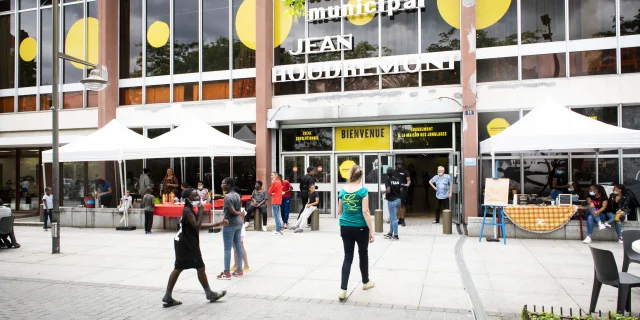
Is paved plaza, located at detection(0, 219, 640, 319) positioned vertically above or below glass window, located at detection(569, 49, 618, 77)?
below

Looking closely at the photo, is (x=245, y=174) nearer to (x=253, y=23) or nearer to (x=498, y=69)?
(x=253, y=23)

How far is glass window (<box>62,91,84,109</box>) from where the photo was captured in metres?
19.3

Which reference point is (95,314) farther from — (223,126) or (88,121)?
(88,121)

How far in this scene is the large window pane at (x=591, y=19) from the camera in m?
13.5

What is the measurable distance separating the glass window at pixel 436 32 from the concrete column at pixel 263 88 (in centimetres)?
546

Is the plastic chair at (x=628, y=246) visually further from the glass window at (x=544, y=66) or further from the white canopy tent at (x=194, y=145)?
the white canopy tent at (x=194, y=145)

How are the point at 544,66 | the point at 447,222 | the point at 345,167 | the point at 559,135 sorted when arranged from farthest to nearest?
the point at 345,167
the point at 544,66
the point at 447,222
the point at 559,135

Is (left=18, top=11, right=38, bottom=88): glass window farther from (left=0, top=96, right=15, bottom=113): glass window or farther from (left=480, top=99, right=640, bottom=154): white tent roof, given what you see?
(left=480, top=99, right=640, bottom=154): white tent roof

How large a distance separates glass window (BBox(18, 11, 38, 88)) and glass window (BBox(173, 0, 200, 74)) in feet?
24.1

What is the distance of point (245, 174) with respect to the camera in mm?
16781

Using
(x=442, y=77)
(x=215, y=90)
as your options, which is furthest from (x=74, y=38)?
(x=442, y=77)

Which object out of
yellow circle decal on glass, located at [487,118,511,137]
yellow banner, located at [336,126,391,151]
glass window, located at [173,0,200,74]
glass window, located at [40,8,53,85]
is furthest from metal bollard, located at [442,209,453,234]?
glass window, located at [40,8,53,85]

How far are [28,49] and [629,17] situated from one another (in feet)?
76.5

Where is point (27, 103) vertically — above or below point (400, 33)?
below
